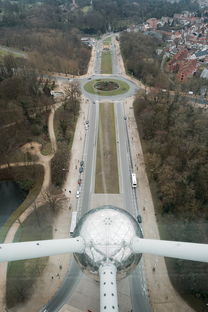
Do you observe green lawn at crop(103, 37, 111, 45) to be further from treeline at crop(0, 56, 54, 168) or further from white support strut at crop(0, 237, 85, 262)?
white support strut at crop(0, 237, 85, 262)

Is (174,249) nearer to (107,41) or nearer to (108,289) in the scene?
(108,289)

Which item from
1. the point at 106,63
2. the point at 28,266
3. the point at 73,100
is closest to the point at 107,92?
the point at 73,100

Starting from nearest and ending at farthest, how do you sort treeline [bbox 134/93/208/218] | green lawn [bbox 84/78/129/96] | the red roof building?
1. treeline [bbox 134/93/208/218]
2. green lawn [bbox 84/78/129/96]
3. the red roof building

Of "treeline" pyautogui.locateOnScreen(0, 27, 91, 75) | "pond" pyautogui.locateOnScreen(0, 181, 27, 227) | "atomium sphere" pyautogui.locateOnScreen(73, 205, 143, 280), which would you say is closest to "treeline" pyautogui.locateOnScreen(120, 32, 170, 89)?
"treeline" pyautogui.locateOnScreen(0, 27, 91, 75)

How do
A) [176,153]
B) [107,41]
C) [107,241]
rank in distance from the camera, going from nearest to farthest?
[107,241], [176,153], [107,41]

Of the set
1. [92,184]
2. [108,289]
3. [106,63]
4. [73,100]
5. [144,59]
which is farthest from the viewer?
[106,63]

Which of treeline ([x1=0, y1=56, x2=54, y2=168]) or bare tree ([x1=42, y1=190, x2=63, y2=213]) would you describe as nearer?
bare tree ([x1=42, y1=190, x2=63, y2=213])
